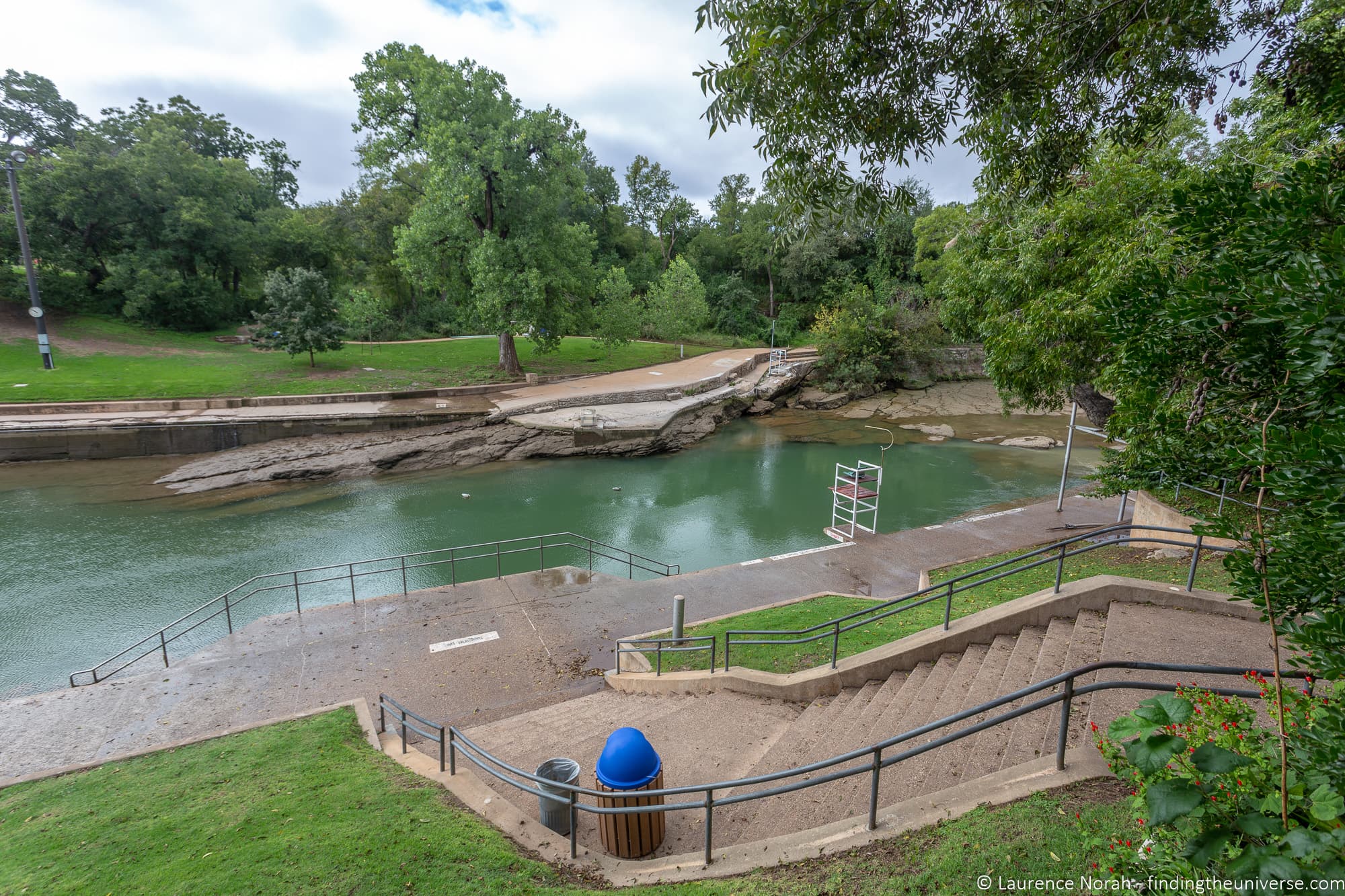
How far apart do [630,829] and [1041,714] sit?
3.59m

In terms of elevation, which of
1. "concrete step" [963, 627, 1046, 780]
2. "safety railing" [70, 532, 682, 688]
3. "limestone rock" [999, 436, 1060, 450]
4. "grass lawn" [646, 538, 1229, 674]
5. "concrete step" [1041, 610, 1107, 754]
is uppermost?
"concrete step" [1041, 610, 1107, 754]

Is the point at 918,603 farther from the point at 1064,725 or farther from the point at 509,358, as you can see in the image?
the point at 509,358

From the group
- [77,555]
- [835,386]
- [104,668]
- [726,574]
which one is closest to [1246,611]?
[726,574]

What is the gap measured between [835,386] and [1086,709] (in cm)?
3153

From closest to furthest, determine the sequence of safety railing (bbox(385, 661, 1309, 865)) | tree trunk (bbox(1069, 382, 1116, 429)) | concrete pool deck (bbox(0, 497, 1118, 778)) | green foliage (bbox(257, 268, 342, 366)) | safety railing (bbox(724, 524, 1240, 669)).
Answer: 1. safety railing (bbox(385, 661, 1309, 865))
2. safety railing (bbox(724, 524, 1240, 669))
3. concrete pool deck (bbox(0, 497, 1118, 778))
4. tree trunk (bbox(1069, 382, 1116, 429))
5. green foliage (bbox(257, 268, 342, 366))

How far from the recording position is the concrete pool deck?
8188mm

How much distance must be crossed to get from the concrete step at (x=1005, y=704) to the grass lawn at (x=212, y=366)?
25566mm

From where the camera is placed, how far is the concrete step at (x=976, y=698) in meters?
5.00

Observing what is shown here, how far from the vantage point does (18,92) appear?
34094 millimetres

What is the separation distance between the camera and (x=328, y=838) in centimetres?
488

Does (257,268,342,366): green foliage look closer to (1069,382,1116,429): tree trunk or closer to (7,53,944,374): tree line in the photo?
(7,53,944,374): tree line

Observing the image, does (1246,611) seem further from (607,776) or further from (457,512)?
(457,512)

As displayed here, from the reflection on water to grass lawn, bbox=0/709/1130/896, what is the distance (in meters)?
6.54

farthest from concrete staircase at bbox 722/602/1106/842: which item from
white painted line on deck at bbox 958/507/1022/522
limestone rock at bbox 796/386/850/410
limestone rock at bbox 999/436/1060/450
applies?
limestone rock at bbox 796/386/850/410
